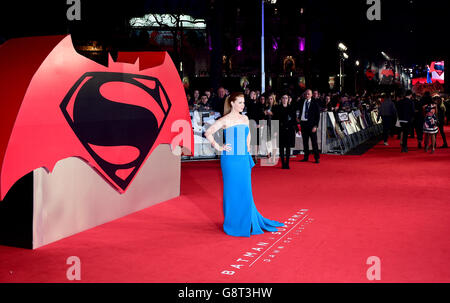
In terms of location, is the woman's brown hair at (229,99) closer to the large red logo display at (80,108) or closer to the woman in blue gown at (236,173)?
the woman in blue gown at (236,173)

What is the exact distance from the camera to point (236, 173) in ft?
23.2

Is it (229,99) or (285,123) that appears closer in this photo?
(229,99)

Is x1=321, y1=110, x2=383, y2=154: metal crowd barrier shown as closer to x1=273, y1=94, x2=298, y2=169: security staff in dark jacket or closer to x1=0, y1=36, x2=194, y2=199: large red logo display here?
x1=273, y1=94, x2=298, y2=169: security staff in dark jacket

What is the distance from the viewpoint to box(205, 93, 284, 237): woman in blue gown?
7.01m

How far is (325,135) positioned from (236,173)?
11.3 m

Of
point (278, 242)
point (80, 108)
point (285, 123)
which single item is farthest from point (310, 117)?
point (80, 108)

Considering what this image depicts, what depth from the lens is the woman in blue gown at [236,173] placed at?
701cm

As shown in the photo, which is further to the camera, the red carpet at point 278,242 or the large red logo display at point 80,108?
the large red logo display at point 80,108

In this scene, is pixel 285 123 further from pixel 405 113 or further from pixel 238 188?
pixel 238 188

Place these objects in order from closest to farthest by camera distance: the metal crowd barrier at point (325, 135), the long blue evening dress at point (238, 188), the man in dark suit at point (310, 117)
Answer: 1. the long blue evening dress at point (238, 188)
2. the man in dark suit at point (310, 117)
3. the metal crowd barrier at point (325, 135)

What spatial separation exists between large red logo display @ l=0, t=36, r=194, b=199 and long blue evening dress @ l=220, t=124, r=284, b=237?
77.1 inches

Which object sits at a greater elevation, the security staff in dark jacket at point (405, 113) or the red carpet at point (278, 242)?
the security staff in dark jacket at point (405, 113)

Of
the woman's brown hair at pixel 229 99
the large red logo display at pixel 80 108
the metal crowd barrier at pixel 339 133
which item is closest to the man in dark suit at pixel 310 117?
the metal crowd barrier at pixel 339 133

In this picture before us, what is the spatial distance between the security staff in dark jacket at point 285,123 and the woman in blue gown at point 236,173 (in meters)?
6.70
